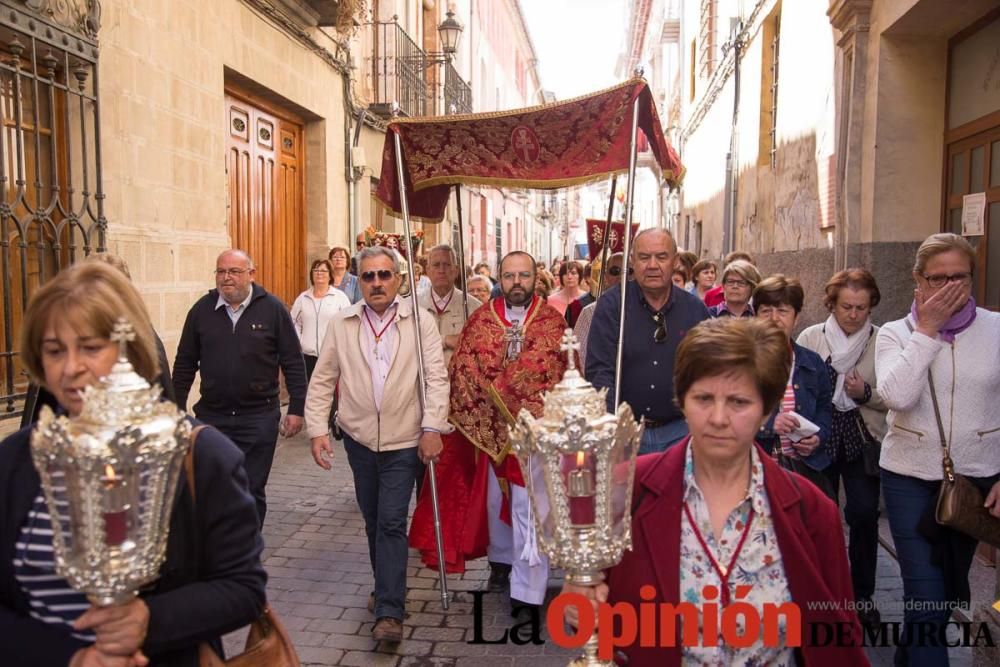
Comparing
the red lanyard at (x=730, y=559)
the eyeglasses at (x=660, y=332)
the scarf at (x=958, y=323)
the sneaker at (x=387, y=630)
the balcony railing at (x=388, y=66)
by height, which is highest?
the balcony railing at (x=388, y=66)

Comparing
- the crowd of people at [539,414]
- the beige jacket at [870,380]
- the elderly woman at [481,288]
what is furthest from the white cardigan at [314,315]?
the beige jacket at [870,380]

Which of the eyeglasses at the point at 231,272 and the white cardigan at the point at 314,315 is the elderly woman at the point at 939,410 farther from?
the white cardigan at the point at 314,315

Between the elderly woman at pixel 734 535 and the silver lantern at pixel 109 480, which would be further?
the elderly woman at pixel 734 535

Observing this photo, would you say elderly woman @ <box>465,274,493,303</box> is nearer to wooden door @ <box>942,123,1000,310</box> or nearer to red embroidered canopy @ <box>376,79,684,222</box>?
red embroidered canopy @ <box>376,79,684,222</box>

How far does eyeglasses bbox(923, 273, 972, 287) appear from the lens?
3152mm

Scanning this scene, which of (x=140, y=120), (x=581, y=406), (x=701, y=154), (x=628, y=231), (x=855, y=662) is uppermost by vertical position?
(x=701, y=154)

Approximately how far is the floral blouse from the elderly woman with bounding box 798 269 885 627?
227 centimetres

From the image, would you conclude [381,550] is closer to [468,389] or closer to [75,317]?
[468,389]

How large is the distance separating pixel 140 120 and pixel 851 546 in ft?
19.0

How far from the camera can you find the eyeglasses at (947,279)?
315 centimetres

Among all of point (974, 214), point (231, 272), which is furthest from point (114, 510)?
point (974, 214)

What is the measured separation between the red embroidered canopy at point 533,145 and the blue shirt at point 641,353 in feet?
2.85

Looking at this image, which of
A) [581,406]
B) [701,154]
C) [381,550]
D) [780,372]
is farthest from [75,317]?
[701,154]

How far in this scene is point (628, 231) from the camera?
433 cm
